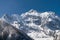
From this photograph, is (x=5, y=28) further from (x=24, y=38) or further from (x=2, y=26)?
(x=24, y=38)

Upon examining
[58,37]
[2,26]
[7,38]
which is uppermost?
[58,37]

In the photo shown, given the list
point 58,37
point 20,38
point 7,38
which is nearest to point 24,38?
point 20,38

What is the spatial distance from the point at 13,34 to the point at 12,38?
24cm

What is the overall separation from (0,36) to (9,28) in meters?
0.66

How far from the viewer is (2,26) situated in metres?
10.8

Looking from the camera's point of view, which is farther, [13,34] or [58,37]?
[58,37]

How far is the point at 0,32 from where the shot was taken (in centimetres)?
1041

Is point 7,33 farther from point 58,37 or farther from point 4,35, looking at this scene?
point 58,37

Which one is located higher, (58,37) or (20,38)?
(58,37)

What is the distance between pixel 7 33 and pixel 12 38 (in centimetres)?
39

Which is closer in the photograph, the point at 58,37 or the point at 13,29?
the point at 13,29

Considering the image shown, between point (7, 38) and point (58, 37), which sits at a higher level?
point (58, 37)

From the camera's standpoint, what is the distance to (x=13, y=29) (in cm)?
1062

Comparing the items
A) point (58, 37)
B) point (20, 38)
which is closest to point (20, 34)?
point (20, 38)
